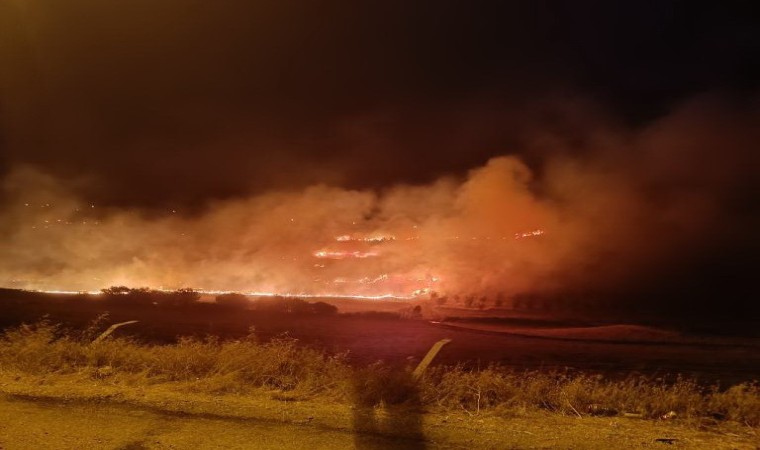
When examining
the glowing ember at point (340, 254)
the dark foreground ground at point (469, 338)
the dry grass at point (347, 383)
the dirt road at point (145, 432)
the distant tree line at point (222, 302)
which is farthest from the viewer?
the glowing ember at point (340, 254)

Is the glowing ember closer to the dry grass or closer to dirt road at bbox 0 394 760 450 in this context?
the dry grass

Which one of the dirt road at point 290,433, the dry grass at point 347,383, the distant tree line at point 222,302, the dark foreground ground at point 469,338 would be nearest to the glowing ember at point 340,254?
the distant tree line at point 222,302

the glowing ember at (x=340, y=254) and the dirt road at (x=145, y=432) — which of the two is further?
the glowing ember at (x=340, y=254)

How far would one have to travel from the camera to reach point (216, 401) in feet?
22.0

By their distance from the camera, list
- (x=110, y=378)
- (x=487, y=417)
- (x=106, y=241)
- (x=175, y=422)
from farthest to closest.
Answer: (x=106, y=241) → (x=110, y=378) → (x=487, y=417) → (x=175, y=422)

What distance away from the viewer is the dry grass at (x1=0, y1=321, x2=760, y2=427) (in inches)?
271

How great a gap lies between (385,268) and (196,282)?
9378 mm

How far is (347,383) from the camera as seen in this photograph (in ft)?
24.2

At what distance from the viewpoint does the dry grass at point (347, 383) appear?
687 cm

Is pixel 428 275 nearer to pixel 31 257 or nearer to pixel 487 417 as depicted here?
pixel 487 417

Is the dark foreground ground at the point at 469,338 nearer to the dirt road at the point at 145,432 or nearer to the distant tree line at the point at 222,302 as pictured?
the distant tree line at the point at 222,302

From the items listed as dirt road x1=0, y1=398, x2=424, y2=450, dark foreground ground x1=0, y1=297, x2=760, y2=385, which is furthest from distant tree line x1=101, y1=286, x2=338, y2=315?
dirt road x1=0, y1=398, x2=424, y2=450

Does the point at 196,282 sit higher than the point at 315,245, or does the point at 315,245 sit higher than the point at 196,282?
the point at 315,245

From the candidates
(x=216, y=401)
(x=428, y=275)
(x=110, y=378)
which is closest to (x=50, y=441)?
(x=216, y=401)
